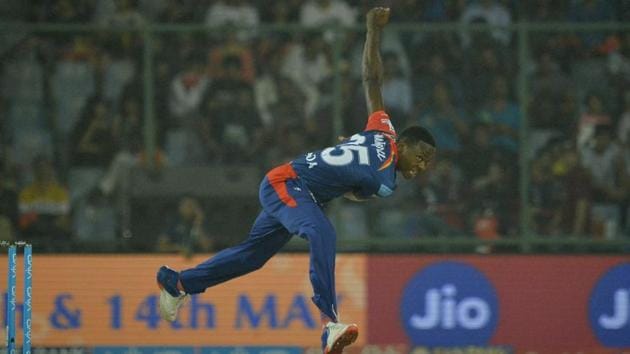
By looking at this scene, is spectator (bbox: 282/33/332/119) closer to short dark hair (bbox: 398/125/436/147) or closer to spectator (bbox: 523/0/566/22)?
spectator (bbox: 523/0/566/22)

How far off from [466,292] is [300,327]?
1.81 meters

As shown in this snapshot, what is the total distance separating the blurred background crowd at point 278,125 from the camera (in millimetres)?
13836

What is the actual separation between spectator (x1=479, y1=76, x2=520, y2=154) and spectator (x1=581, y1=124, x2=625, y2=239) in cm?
78

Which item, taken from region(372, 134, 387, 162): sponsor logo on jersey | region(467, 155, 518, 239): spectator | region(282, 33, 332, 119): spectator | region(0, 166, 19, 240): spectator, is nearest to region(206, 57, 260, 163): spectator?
region(282, 33, 332, 119): spectator

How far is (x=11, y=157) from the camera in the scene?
14.0 meters

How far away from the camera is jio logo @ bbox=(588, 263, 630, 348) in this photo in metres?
13.8

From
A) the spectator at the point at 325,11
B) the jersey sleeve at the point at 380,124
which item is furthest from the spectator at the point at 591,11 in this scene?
the jersey sleeve at the point at 380,124

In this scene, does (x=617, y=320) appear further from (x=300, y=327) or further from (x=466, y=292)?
(x=300, y=327)

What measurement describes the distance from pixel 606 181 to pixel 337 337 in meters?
5.93

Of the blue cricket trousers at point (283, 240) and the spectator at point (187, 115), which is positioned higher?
the spectator at point (187, 115)

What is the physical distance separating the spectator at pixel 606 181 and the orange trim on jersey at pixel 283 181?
5.18 m

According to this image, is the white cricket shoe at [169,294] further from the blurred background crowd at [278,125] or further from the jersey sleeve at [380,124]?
the blurred background crowd at [278,125]

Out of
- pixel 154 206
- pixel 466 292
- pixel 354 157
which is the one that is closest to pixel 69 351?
pixel 154 206

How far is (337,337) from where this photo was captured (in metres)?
8.83
